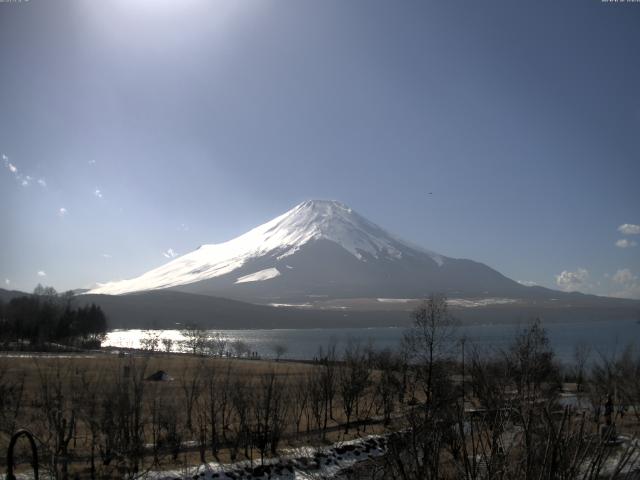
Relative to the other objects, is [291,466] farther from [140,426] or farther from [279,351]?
[279,351]

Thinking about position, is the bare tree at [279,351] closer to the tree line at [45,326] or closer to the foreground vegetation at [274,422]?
the tree line at [45,326]

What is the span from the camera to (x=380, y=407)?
32.9 m

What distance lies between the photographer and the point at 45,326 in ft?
283

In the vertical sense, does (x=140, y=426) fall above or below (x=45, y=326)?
above

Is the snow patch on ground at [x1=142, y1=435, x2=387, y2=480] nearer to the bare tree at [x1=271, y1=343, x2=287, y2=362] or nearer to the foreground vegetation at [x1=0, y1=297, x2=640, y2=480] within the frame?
the foreground vegetation at [x1=0, y1=297, x2=640, y2=480]

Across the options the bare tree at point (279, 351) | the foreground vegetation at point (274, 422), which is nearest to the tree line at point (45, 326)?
the bare tree at point (279, 351)

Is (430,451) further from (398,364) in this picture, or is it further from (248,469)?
(398,364)

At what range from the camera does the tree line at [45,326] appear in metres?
77.8

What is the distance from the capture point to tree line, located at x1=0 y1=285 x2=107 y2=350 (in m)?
77.8

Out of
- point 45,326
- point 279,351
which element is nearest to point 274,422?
point 279,351

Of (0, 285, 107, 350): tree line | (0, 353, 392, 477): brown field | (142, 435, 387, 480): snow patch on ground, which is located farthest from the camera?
(0, 285, 107, 350): tree line

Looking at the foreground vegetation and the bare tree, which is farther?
the bare tree

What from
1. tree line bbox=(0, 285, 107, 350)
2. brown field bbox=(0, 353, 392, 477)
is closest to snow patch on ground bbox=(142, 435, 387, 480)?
brown field bbox=(0, 353, 392, 477)

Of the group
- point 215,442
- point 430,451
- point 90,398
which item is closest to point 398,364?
point 215,442
